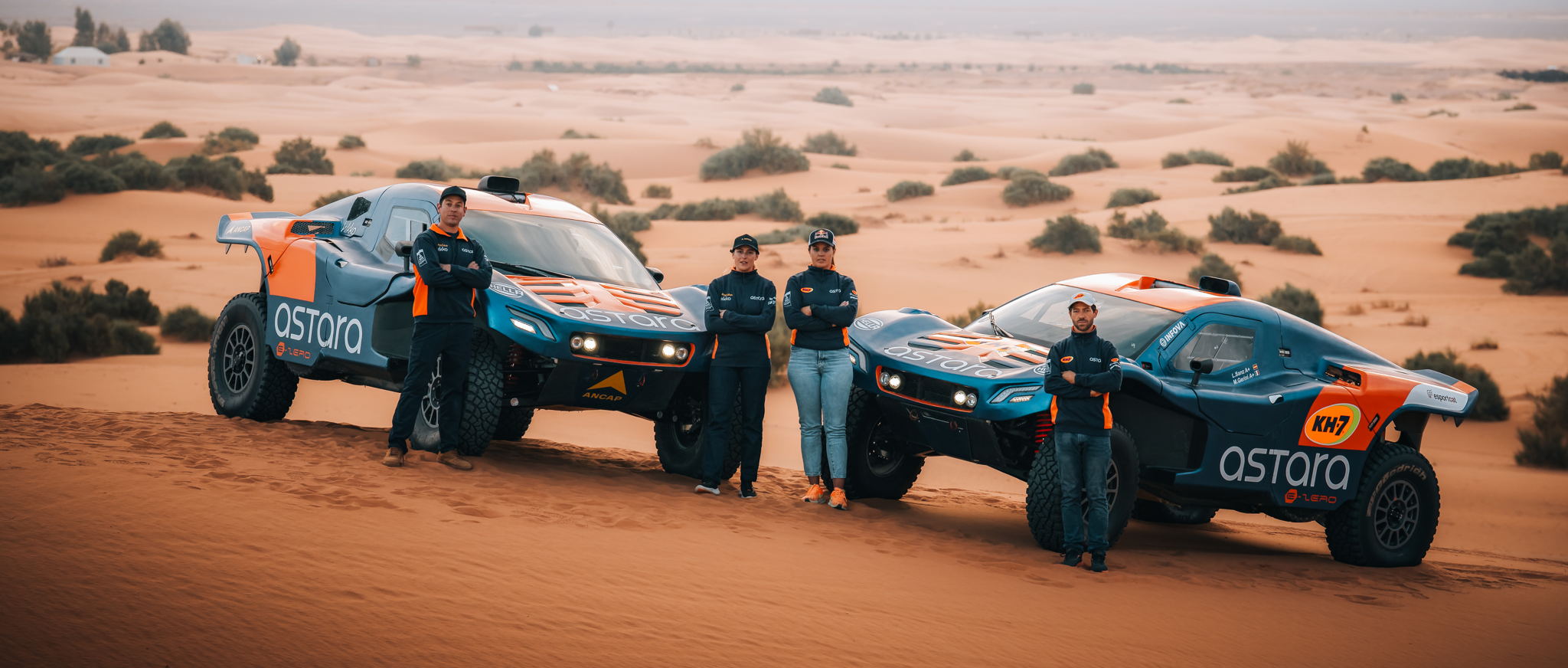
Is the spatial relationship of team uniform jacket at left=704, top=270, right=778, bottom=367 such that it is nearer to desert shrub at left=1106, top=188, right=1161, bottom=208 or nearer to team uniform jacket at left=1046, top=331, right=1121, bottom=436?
team uniform jacket at left=1046, top=331, right=1121, bottom=436

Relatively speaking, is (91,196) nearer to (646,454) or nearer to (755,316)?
(646,454)

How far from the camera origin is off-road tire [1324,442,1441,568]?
381 inches

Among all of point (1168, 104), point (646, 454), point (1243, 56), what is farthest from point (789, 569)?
point (1243, 56)

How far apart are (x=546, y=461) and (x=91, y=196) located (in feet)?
79.4

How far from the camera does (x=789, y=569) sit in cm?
740

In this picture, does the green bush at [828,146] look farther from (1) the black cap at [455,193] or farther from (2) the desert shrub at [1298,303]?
(1) the black cap at [455,193]

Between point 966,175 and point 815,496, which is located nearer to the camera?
point 815,496

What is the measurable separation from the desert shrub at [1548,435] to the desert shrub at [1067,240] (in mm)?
11893

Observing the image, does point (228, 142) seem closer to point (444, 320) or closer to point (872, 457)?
point (444, 320)

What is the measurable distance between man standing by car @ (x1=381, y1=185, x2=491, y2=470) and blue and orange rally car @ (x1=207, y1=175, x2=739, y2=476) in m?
0.24

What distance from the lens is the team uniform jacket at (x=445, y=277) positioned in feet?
29.4

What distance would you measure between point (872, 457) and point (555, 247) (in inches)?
115

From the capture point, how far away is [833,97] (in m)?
91.9

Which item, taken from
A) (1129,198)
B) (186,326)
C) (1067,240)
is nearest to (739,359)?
(186,326)
